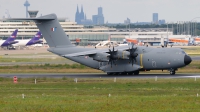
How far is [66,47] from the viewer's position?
5472cm

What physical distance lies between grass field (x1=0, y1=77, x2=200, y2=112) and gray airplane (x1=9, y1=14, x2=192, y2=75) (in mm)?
6079

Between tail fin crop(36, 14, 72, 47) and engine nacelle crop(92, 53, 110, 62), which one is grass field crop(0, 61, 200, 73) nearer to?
tail fin crop(36, 14, 72, 47)

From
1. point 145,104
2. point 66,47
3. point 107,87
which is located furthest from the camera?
point 66,47

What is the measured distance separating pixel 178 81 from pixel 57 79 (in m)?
11.3

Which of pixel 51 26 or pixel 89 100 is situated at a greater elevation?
pixel 51 26

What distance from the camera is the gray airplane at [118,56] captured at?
169ft

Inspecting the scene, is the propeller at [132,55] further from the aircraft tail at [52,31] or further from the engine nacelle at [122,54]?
the aircraft tail at [52,31]

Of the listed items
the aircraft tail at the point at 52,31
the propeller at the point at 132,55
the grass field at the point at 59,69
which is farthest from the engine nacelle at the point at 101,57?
the grass field at the point at 59,69

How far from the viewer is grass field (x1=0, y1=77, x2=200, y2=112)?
89.0 ft

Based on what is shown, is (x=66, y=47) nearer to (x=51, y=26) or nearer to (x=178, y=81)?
(x=51, y=26)

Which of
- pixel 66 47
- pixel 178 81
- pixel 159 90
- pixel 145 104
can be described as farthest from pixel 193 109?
pixel 66 47

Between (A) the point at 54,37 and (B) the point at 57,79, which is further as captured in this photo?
(A) the point at 54,37

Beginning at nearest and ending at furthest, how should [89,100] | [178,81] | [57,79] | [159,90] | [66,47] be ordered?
[89,100] → [159,90] → [178,81] → [57,79] → [66,47]

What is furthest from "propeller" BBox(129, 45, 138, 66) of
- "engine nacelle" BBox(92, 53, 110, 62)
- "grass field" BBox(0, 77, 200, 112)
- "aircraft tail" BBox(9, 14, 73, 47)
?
"aircraft tail" BBox(9, 14, 73, 47)
